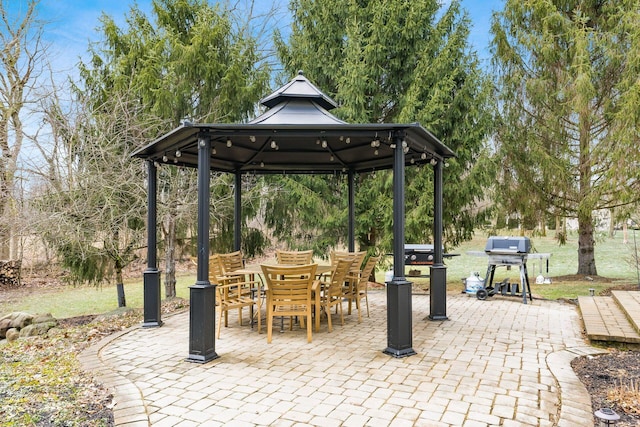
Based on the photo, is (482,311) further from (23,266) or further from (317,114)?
(23,266)

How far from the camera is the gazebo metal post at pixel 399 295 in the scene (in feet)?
13.8

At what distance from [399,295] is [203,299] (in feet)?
6.37

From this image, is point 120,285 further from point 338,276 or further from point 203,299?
point 338,276

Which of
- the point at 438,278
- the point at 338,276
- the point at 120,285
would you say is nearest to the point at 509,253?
the point at 438,278

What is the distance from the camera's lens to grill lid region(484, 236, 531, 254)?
6922 mm

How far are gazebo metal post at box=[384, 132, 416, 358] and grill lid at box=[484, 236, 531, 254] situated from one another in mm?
3390

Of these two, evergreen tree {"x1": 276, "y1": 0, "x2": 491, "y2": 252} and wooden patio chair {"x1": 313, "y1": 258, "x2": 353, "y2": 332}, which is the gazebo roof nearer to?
wooden patio chair {"x1": 313, "y1": 258, "x2": 353, "y2": 332}

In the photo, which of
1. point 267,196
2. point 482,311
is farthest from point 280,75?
point 482,311

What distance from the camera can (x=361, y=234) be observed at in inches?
375

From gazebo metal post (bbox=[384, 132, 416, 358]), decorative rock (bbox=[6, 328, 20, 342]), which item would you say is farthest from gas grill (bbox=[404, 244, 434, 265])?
decorative rock (bbox=[6, 328, 20, 342])

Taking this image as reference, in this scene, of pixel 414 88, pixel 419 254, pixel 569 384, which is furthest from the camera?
pixel 414 88

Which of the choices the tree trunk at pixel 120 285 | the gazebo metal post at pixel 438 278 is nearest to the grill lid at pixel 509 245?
the gazebo metal post at pixel 438 278

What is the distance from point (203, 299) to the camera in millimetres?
4180

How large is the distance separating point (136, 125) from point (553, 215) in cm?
929
